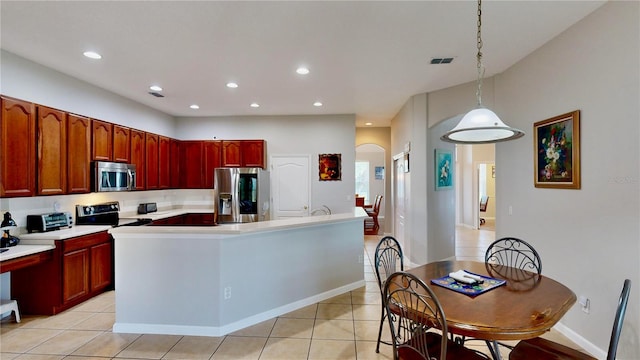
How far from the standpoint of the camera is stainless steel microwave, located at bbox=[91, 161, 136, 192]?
13.1 ft

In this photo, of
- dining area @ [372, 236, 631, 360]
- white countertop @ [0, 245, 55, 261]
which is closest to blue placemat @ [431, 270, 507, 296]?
dining area @ [372, 236, 631, 360]

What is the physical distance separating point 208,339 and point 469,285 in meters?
2.33

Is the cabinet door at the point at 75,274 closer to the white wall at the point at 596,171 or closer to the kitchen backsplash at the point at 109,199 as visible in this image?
the kitchen backsplash at the point at 109,199

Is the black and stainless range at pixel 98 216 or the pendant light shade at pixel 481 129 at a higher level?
the pendant light shade at pixel 481 129

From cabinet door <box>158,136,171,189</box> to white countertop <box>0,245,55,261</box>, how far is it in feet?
8.10

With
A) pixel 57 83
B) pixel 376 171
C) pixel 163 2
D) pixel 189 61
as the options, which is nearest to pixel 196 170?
pixel 57 83

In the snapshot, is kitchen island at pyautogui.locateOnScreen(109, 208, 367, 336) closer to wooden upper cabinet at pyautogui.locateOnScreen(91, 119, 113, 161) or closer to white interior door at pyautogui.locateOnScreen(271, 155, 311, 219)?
wooden upper cabinet at pyautogui.locateOnScreen(91, 119, 113, 161)

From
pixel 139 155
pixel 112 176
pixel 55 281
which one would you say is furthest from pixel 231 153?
pixel 55 281

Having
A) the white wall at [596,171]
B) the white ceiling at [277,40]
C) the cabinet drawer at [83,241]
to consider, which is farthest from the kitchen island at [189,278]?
the white wall at [596,171]

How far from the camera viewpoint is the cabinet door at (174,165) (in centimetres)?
594

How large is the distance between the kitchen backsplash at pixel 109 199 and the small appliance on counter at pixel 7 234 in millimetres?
143

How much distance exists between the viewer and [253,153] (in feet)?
19.8

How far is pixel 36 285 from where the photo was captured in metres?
3.24

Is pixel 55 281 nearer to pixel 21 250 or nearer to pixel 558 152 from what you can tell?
pixel 21 250
